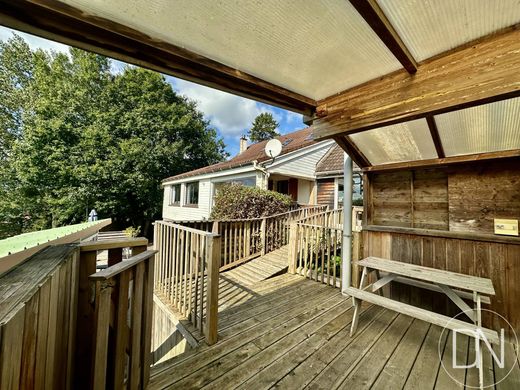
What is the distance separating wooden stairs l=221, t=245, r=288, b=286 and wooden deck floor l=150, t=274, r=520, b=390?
1357mm

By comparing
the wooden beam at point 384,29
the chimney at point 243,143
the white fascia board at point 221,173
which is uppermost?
the chimney at point 243,143

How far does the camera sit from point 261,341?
2.40 meters

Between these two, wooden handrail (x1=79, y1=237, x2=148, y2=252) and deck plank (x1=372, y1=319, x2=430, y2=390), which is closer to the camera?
wooden handrail (x1=79, y1=237, x2=148, y2=252)

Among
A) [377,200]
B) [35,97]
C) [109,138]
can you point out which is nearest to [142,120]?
[109,138]

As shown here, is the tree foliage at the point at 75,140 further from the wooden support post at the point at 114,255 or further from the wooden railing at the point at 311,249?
the wooden support post at the point at 114,255

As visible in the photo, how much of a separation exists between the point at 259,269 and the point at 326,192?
5690 millimetres

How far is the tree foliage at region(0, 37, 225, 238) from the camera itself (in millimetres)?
13320

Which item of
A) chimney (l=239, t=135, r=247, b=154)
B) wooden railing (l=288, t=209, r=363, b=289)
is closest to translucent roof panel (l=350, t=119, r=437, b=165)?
wooden railing (l=288, t=209, r=363, b=289)

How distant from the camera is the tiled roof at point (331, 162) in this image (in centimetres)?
913

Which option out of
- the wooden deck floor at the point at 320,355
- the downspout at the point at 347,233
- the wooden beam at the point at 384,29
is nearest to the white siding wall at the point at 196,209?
the downspout at the point at 347,233

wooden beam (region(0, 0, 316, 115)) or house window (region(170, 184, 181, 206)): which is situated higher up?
wooden beam (region(0, 0, 316, 115))

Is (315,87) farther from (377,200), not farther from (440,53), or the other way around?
(377,200)

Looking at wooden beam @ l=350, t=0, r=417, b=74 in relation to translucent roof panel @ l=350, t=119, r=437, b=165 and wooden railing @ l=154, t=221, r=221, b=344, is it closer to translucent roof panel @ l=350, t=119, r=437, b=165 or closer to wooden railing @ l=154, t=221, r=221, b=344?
translucent roof panel @ l=350, t=119, r=437, b=165

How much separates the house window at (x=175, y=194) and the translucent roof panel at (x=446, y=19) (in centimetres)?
A: 1412
